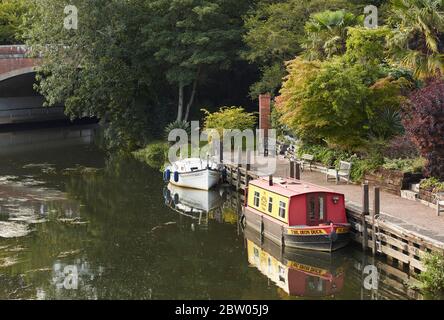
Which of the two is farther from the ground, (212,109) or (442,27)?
(442,27)

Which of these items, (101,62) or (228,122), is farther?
(101,62)

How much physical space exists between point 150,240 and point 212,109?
32.3 metres

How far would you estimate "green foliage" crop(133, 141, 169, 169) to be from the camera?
50.9 metres

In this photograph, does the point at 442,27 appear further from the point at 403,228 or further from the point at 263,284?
the point at 263,284

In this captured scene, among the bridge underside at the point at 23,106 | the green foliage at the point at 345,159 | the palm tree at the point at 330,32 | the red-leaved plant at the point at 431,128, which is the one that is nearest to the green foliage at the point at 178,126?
the palm tree at the point at 330,32

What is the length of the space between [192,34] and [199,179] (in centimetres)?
1660

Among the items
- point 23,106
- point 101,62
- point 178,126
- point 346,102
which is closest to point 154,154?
point 178,126

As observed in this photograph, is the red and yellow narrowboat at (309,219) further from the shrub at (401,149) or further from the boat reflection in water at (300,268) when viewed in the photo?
the shrub at (401,149)

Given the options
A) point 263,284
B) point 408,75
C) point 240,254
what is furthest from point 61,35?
point 263,284

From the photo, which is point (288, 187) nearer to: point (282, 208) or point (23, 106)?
point (282, 208)

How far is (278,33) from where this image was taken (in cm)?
4772

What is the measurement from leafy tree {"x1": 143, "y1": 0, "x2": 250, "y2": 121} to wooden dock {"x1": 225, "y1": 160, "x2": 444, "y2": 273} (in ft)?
88.5

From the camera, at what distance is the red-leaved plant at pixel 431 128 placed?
26562 millimetres

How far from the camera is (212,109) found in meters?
59.4
